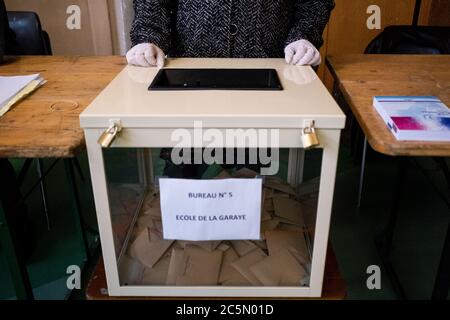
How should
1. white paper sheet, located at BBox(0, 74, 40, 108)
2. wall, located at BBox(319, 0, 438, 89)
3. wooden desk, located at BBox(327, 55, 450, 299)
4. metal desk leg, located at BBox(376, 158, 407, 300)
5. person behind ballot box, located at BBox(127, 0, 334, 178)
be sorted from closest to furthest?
1. wooden desk, located at BBox(327, 55, 450, 299)
2. white paper sheet, located at BBox(0, 74, 40, 108)
3. person behind ballot box, located at BBox(127, 0, 334, 178)
4. metal desk leg, located at BBox(376, 158, 407, 300)
5. wall, located at BBox(319, 0, 438, 89)

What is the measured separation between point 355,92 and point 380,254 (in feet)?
3.09

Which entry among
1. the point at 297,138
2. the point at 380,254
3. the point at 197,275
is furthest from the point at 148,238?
the point at 380,254

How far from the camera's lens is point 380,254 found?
5.66 feet

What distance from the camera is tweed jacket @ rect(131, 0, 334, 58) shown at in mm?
1165

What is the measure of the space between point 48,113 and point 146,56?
0.93ft

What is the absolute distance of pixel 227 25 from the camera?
1173 millimetres

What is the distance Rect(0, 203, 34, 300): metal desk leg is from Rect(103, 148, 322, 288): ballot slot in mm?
277

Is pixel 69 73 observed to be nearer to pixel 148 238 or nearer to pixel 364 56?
pixel 148 238

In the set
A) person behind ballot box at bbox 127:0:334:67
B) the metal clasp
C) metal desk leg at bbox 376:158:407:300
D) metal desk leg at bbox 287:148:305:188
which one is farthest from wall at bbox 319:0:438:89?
the metal clasp

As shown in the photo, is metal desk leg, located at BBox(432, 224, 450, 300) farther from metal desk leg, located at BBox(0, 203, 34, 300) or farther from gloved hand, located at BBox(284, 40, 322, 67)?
metal desk leg, located at BBox(0, 203, 34, 300)

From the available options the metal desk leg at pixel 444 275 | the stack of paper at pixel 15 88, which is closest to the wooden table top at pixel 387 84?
the metal desk leg at pixel 444 275

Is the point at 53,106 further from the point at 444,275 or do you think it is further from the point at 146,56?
the point at 444,275

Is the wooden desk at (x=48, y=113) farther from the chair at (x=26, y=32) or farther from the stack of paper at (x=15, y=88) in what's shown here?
the chair at (x=26, y=32)

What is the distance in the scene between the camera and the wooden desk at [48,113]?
762 mm
